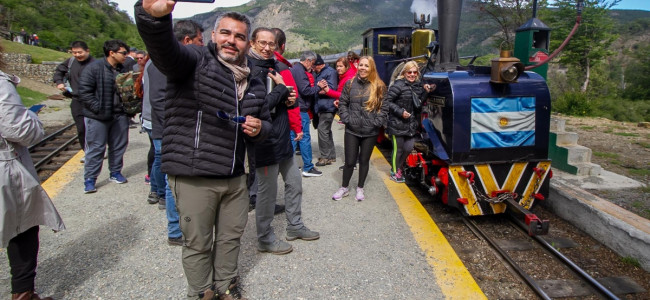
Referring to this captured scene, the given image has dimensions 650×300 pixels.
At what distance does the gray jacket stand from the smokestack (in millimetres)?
4258

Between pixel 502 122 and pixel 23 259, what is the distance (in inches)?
170

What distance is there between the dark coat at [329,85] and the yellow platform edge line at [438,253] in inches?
73.7

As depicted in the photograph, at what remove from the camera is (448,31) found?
198 inches

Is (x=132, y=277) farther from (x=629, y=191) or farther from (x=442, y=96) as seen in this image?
(x=629, y=191)

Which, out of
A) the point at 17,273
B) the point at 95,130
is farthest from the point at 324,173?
the point at 17,273

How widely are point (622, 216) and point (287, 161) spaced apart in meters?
3.42

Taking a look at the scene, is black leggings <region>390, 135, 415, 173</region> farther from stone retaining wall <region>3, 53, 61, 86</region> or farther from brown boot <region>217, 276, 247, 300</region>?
stone retaining wall <region>3, 53, 61, 86</region>

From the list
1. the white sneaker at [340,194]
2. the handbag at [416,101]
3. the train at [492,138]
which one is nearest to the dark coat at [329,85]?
the handbag at [416,101]

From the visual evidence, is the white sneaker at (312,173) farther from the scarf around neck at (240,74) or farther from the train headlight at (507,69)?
the scarf around neck at (240,74)

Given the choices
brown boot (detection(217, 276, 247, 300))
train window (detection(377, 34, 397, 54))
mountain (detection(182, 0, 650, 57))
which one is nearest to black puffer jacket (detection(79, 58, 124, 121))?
brown boot (detection(217, 276, 247, 300))

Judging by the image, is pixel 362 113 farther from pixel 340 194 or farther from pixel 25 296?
pixel 25 296

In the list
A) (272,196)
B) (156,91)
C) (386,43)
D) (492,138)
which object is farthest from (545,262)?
(386,43)

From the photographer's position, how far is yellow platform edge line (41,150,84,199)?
521 centimetres

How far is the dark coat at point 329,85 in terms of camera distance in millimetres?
6164
